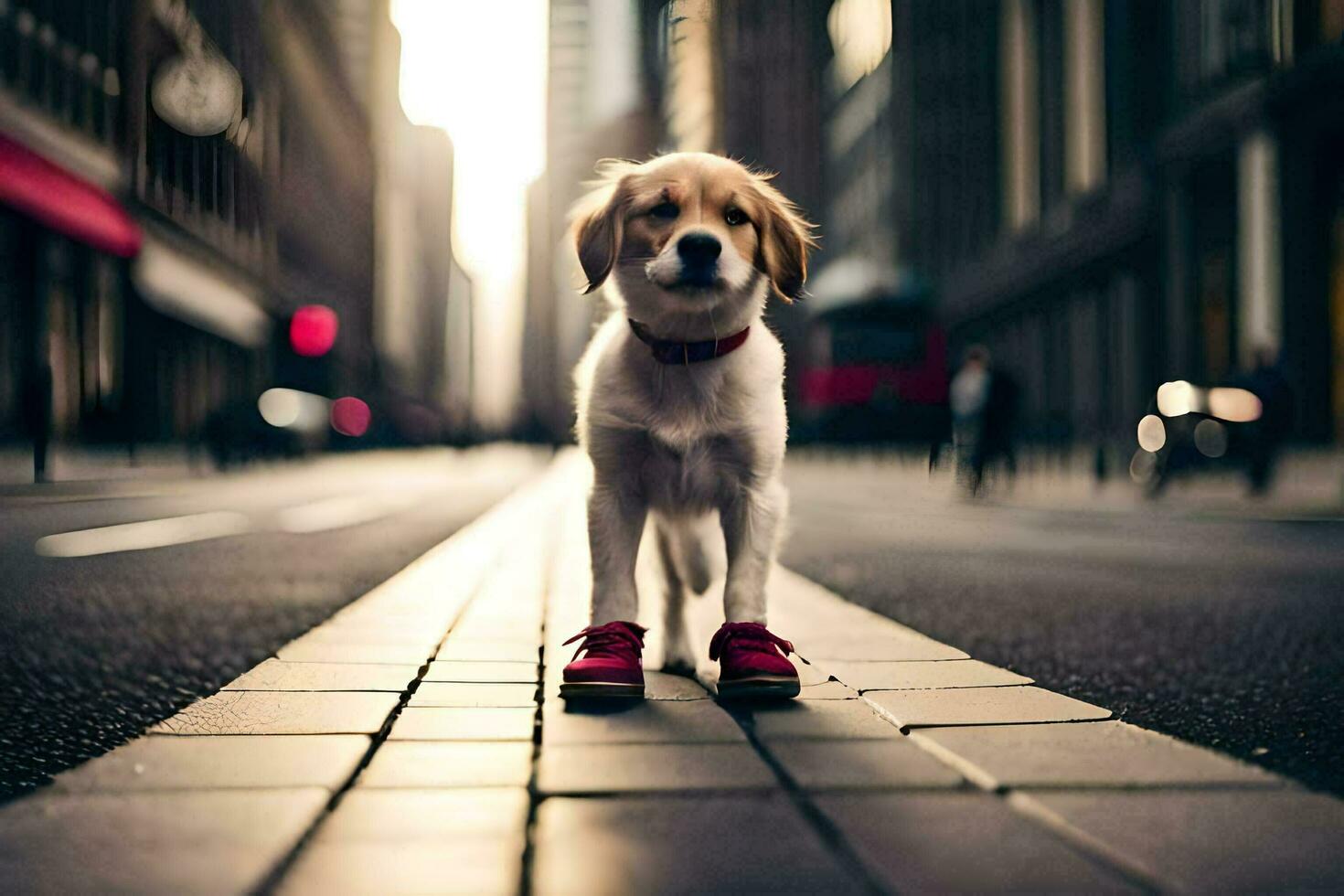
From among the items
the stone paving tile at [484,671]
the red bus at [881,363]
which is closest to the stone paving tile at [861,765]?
the stone paving tile at [484,671]

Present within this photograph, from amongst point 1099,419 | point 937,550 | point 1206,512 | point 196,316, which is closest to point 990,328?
point 1099,419

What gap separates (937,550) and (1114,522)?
320cm

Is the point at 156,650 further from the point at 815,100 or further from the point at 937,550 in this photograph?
the point at 815,100

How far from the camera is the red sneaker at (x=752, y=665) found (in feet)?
9.95

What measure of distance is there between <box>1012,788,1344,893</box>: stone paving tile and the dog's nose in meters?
1.31

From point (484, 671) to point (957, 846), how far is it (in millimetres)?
1752

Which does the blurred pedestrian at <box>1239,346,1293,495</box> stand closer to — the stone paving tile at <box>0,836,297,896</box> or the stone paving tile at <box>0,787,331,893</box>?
the stone paving tile at <box>0,787,331,893</box>

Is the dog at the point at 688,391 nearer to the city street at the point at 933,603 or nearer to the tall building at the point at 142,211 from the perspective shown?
the city street at the point at 933,603

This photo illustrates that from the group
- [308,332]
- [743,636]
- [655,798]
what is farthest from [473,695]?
[308,332]

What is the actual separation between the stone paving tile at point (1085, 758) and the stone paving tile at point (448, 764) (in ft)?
2.71

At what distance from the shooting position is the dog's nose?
9.50 feet

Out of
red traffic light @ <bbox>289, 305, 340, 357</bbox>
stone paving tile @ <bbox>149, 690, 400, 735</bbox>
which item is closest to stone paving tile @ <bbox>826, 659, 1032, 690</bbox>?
stone paving tile @ <bbox>149, 690, 400, 735</bbox>

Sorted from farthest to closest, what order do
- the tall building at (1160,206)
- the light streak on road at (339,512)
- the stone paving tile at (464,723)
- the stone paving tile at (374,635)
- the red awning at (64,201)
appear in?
the tall building at (1160,206)
the red awning at (64,201)
the light streak on road at (339,512)
the stone paving tile at (374,635)
the stone paving tile at (464,723)

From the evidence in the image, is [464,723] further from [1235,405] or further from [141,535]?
[1235,405]
